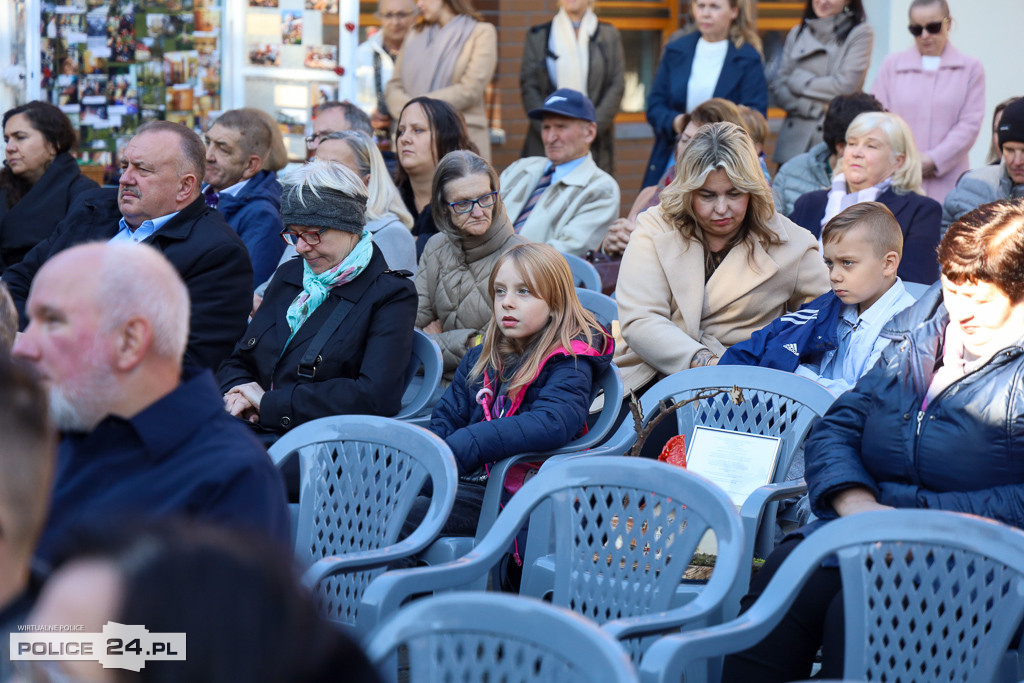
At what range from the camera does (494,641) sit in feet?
6.09

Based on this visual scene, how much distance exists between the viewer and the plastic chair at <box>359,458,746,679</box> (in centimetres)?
263

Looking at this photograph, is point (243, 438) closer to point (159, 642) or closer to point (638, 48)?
point (159, 642)

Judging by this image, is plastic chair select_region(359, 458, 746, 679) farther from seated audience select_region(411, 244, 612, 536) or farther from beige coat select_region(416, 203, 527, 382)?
beige coat select_region(416, 203, 527, 382)

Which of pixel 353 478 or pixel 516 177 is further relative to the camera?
pixel 516 177

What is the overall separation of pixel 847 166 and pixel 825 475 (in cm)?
267

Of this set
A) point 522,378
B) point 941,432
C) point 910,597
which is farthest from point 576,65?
point 910,597

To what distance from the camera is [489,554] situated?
275cm

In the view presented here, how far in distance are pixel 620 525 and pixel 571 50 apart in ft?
19.3

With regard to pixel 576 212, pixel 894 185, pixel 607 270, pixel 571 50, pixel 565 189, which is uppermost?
pixel 571 50

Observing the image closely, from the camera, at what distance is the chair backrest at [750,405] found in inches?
140

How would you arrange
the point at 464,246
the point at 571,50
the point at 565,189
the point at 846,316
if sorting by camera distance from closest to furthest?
the point at 846,316
the point at 464,246
the point at 565,189
the point at 571,50

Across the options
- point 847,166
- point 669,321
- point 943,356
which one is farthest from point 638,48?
point 943,356

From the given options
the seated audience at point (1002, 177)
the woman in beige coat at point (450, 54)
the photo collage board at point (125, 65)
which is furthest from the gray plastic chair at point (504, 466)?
the photo collage board at point (125, 65)

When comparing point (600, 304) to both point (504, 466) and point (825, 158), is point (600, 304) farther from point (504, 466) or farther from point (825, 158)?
point (825, 158)
